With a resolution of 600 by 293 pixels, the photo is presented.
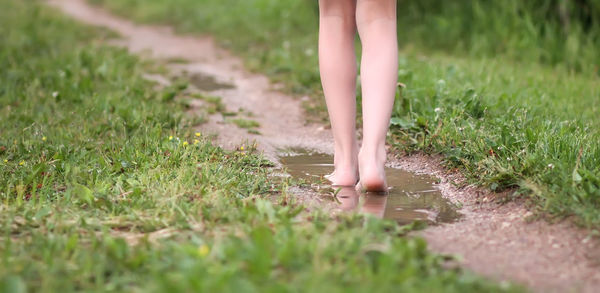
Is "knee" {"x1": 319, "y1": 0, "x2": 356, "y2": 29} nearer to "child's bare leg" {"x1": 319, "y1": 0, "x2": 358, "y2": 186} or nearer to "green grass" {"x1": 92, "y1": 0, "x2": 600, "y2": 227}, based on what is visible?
"child's bare leg" {"x1": 319, "y1": 0, "x2": 358, "y2": 186}

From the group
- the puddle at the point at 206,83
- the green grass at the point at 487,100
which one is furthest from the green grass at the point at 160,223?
the puddle at the point at 206,83

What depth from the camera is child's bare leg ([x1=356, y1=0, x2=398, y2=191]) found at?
241 cm

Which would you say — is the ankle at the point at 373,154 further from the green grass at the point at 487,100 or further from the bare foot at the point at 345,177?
the green grass at the point at 487,100

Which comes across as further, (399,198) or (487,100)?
(487,100)

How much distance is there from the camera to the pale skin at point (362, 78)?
242 centimetres

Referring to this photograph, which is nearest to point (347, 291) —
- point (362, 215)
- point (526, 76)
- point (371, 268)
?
point (371, 268)

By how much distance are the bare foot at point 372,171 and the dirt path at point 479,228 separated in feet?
0.91

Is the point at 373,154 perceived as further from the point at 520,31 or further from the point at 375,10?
the point at 520,31

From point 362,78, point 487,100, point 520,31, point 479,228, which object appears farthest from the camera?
point 520,31

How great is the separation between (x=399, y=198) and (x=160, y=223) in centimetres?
88

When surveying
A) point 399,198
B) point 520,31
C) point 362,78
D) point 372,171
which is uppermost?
point 362,78

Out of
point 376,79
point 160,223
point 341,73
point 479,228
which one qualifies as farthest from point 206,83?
point 479,228

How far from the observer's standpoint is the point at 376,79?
8.04 feet

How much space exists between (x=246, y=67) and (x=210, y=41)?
194cm
